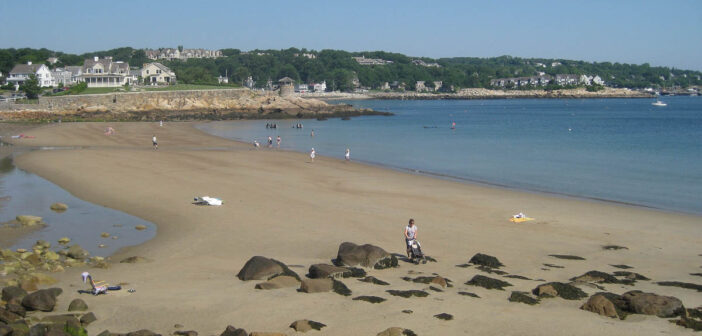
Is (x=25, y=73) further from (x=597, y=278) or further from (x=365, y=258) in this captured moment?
(x=597, y=278)

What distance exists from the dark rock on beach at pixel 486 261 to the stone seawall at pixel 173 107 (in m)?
63.1

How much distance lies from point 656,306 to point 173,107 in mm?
79256

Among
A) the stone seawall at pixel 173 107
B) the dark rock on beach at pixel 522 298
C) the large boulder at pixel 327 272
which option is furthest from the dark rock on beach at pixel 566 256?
the stone seawall at pixel 173 107

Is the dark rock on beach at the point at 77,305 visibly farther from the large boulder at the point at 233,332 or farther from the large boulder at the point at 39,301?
the large boulder at the point at 233,332

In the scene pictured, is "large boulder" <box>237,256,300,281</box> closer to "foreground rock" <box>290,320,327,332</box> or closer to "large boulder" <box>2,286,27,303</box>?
"foreground rock" <box>290,320,327,332</box>

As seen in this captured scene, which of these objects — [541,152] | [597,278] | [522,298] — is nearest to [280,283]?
[522,298]

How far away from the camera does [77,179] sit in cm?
2803

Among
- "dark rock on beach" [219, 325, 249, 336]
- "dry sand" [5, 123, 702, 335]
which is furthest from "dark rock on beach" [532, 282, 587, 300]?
"dark rock on beach" [219, 325, 249, 336]

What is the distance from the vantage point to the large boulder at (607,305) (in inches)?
441

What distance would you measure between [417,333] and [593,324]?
326 cm

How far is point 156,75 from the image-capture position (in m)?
108

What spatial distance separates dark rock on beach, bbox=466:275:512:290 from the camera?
1288 centimetres

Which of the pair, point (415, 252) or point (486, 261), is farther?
→ point (415, 252)

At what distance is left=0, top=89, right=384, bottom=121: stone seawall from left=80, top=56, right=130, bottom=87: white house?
12718 millimetres
